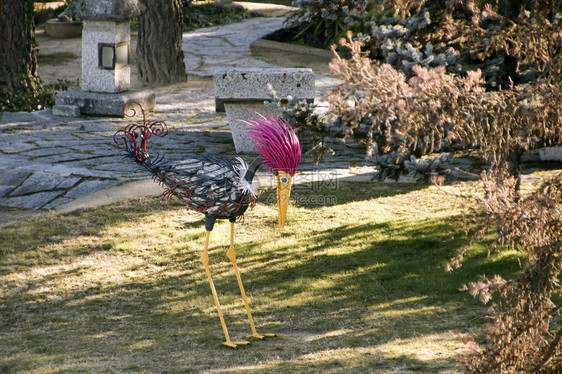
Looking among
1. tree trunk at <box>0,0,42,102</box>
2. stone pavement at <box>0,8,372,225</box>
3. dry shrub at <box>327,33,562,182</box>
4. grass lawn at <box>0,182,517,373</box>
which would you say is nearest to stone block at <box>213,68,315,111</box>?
stone pavement at <box>0,8,372,225</box>

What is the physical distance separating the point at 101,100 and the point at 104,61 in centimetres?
62

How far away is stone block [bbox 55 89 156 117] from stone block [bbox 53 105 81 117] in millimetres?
70

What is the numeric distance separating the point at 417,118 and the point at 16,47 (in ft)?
32.1

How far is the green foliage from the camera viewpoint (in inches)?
816

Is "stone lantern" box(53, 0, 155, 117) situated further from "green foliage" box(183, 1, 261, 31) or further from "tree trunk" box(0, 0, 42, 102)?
"green foliage" box(183, 1, 261, 31)

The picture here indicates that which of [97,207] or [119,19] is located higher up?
[119,19]

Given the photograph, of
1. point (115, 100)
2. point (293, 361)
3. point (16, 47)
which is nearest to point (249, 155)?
point (115, 100)

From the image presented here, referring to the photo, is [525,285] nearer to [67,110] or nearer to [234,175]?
[234,175]

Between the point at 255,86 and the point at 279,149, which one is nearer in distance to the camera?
the point at 279,149

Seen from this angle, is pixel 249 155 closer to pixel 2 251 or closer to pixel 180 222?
pixel 180 222

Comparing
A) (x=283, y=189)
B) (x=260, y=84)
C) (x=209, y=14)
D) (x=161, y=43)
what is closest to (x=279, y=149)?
(x=283, y=189)

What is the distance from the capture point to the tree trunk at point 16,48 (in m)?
10.6

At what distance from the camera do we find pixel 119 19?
9.76 meters

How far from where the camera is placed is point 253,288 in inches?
207
